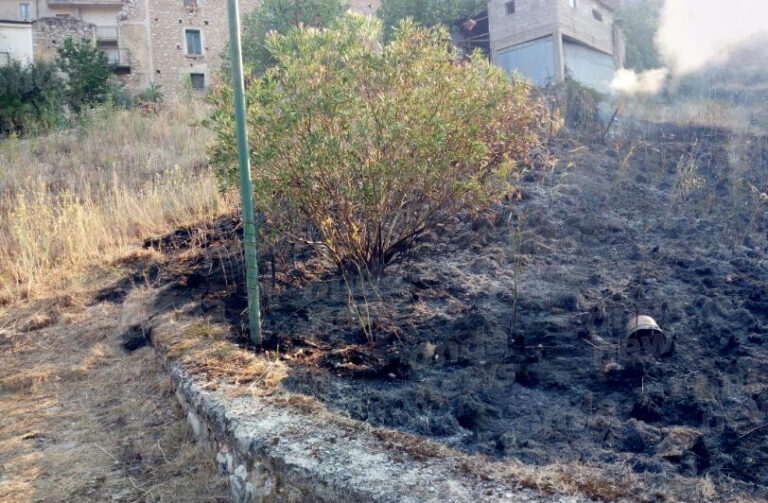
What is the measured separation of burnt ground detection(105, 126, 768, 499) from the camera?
3469mm

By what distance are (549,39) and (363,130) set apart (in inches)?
570

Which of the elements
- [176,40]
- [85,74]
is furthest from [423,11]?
[176,40]

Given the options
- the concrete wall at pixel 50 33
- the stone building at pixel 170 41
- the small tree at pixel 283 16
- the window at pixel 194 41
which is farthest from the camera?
the window at pixel 194 41

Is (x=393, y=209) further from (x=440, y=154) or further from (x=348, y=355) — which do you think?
→ (x=348, y=355)

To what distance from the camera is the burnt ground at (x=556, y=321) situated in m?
3.47

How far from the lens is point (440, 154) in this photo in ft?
17.2

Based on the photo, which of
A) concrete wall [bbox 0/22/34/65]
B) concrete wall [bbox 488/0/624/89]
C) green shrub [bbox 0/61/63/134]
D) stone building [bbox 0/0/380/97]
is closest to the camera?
green shrub [bbox 0/61/63/134]

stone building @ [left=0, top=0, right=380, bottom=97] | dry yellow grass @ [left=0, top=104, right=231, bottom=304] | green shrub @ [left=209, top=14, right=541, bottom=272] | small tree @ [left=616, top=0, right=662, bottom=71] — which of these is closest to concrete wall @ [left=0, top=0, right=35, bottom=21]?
stone building @ [left=0, top=0, right=380, bottom=97]

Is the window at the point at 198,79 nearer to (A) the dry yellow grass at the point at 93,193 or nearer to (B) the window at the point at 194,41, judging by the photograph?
(B) the window at the point at 194,41

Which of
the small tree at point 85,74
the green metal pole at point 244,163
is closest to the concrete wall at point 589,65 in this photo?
the small tree at point 85,74

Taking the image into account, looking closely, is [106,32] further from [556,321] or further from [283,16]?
[556,321]

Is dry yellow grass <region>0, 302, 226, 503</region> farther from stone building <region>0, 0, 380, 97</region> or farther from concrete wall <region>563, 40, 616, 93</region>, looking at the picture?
stone building <region>0, 0, 380, 97</region>

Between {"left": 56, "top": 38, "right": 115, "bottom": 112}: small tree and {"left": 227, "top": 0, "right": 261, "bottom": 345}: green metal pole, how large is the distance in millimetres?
17429

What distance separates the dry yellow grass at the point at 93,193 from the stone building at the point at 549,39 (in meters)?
9.07
